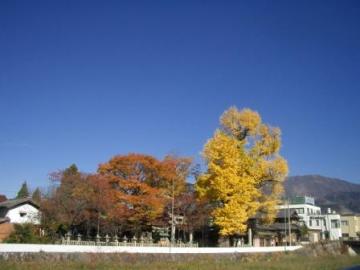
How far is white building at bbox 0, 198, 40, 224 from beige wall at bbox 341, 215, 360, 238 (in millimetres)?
81347

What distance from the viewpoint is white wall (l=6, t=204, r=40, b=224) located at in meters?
50.5

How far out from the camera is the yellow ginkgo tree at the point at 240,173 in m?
46.2

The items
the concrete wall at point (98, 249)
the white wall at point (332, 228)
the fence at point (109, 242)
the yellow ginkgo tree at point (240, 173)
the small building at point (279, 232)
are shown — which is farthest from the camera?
the white wall at point (332, 228)

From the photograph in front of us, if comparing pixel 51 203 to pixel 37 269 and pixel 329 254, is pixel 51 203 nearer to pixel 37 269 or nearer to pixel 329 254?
pixel 37 269

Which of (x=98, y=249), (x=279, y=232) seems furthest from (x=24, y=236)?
(x=279, y=232)

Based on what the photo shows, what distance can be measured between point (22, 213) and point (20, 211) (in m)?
0.33

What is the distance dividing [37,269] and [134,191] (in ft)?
85.8

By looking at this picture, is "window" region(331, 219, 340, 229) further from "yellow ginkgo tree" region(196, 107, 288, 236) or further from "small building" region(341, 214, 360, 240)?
"yellow ginkgo tree" region(196, 107, 288, 236)

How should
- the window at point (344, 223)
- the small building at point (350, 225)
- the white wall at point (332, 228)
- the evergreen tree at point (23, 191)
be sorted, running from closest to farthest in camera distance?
the evergreen tree at point (23, 191) < the white wall at point (332, 228) < the small building at point (350, 225) < the window at point (344, 223)

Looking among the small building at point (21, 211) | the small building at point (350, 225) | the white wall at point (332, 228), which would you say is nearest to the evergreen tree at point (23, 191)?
the small building at point (21, 211)

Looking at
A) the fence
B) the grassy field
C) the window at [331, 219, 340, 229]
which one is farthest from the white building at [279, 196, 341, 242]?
the grassy field

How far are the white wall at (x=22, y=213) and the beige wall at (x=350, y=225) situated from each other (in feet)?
267

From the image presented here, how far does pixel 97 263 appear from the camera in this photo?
31609mm

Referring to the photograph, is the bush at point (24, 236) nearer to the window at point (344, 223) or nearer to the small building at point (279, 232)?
the small building at point (279, 232)
